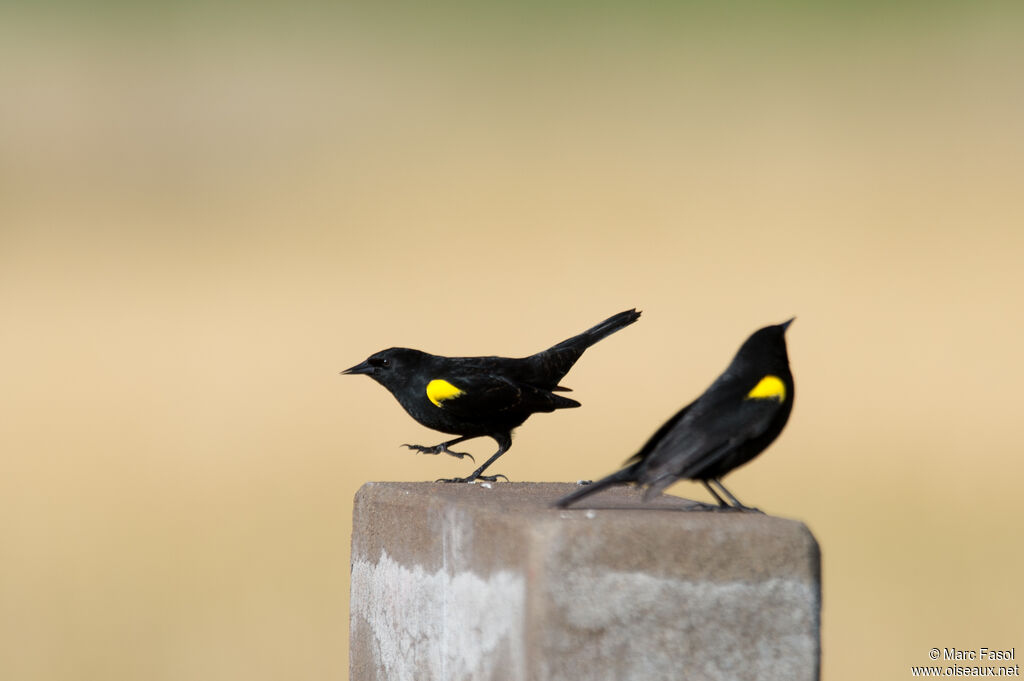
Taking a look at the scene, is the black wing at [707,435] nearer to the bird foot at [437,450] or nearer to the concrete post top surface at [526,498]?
the concrete post top surface at [526,498]

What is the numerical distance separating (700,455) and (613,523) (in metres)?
0.44

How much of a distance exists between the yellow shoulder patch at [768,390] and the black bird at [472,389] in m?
1.71

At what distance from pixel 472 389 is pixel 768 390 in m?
1.82

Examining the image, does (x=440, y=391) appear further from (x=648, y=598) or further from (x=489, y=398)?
(x=648, y=598)

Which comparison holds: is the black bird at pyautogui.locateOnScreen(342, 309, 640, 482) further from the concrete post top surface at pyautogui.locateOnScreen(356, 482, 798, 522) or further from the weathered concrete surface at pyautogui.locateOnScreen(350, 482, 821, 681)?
the weathered concrete surface at pyautogui.locateOnScreen(350, 482, 821, 681)

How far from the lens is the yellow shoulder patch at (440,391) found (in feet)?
18.5

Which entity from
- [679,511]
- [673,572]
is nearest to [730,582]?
[673,572]

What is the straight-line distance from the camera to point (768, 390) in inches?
162

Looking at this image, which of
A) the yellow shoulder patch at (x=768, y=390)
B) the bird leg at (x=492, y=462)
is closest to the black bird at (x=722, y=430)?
the yellow shoulder patch at (x=768, y=390)

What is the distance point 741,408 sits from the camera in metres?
4.06

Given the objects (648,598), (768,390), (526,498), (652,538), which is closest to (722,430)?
(768,390)

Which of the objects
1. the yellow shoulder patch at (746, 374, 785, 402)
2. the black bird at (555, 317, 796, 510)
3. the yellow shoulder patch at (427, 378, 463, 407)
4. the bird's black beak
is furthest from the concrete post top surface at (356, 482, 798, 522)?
the bird's black beak

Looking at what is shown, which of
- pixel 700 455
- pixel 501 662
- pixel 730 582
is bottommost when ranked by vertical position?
→ pixel 501 662

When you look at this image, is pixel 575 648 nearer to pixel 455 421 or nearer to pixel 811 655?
pixel 811 655
